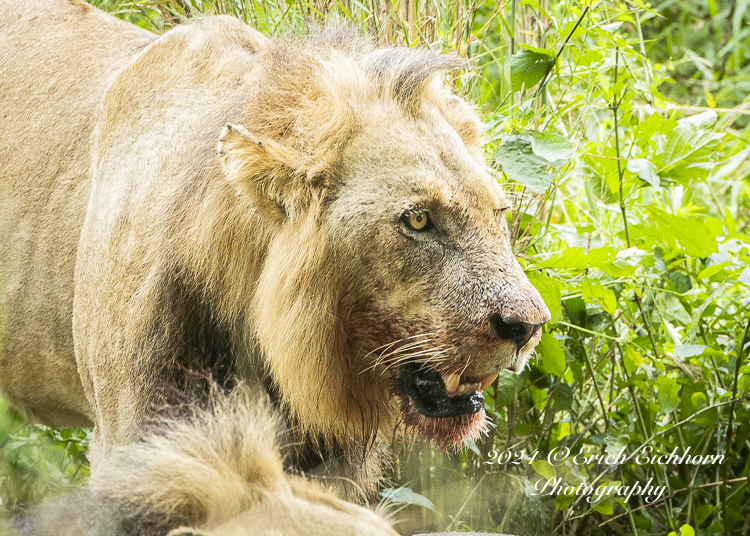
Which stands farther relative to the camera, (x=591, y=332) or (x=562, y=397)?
(x=562, y=397)

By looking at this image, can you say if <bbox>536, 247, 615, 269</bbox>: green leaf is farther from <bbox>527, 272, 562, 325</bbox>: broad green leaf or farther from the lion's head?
the lion's head

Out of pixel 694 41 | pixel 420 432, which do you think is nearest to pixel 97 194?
pixel 420 432

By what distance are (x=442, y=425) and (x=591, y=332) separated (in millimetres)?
925

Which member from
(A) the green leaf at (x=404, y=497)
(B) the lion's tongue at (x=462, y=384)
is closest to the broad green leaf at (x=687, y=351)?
(A) the green leaf at (x=404, y=497)

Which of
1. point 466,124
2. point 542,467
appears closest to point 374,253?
point 466,124

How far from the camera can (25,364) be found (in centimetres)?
254

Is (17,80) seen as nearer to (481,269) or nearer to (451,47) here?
(451,47)

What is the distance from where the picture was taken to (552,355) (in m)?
2.46

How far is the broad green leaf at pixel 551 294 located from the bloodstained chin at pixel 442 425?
662mm

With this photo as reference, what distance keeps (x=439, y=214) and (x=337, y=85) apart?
390 millimetres

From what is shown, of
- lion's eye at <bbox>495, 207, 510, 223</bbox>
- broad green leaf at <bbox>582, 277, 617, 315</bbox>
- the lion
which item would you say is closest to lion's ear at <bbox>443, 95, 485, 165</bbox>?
lion's eye at <bbox>495, 207, 510, 223</bbox>

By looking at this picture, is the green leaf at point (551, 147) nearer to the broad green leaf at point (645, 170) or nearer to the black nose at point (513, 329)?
the broad green leaf at point (645, 170)

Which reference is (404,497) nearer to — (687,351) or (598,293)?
(598,293)

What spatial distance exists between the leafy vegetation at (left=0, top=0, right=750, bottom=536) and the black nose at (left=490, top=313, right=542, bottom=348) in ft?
2.56
